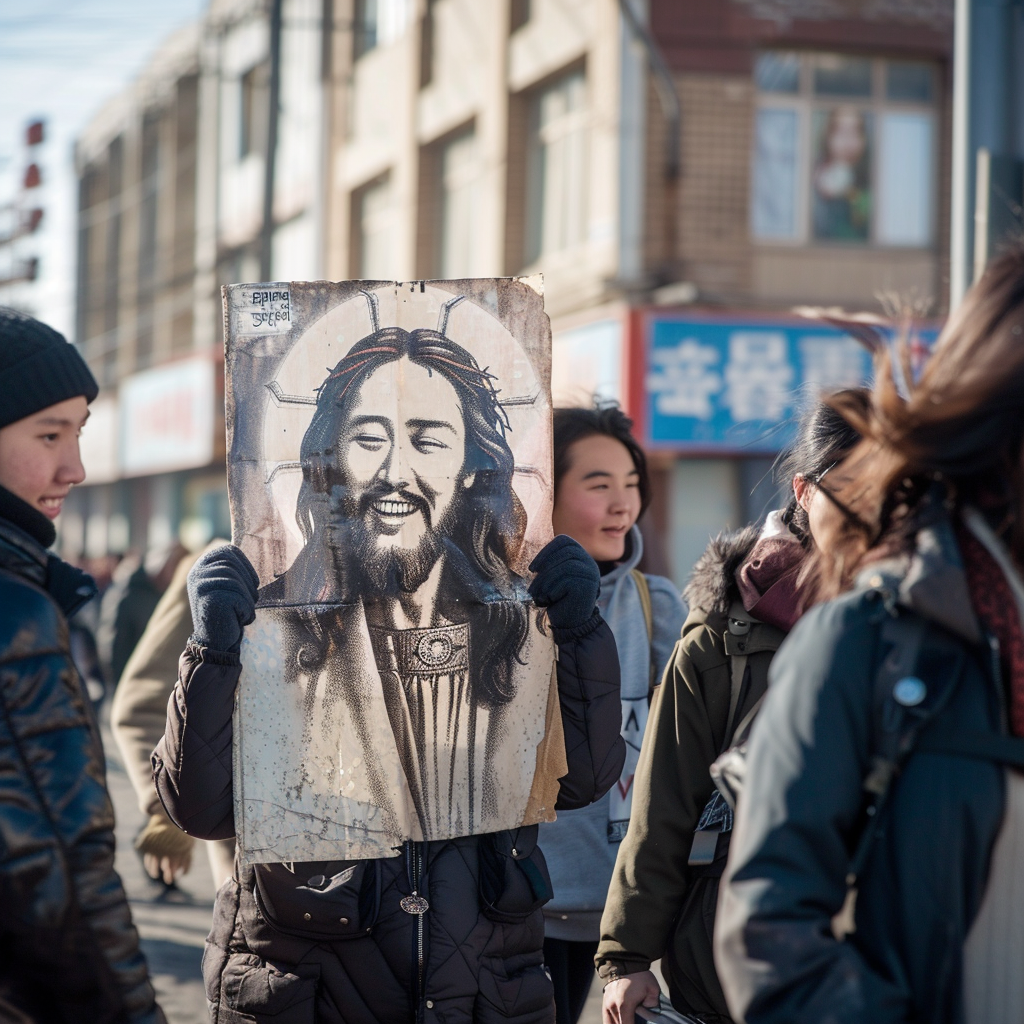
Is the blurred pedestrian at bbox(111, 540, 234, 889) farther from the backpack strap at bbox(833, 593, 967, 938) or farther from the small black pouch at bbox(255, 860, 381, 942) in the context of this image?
the backpack strap at bbox(833, 593, 967, 938)

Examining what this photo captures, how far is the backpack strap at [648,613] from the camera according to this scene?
3.21 metres

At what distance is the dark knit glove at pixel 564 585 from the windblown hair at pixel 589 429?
0.84 metres

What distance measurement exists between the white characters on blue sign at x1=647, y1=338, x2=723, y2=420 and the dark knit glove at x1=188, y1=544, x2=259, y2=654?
9.56 m

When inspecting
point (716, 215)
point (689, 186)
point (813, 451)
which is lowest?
point (813, 451)

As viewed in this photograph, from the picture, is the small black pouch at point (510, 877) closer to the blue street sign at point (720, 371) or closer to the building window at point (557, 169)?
the blue street sign at point (720, 371)

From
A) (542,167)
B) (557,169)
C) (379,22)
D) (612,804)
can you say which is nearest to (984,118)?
(612,804)

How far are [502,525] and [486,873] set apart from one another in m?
0.60

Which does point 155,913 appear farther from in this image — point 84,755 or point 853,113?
point 853,113

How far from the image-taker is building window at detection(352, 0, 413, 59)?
52.9 feet

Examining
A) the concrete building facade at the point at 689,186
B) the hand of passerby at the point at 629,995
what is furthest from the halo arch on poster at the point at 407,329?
the concrete building facade at the point at 689,186

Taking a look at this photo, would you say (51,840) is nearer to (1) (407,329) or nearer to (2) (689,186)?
(1) (407,329)

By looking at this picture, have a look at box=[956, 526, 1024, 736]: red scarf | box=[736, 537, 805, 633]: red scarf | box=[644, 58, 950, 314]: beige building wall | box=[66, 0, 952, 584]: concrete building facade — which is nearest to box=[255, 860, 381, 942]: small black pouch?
box=[736, 537, 805, 633]: red scarf

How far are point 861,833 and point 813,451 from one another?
1.14m

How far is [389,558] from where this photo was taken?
7.86 ft
